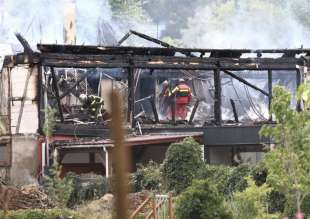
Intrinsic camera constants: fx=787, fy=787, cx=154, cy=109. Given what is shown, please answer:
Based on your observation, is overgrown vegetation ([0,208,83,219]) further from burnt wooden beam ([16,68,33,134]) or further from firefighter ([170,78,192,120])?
firefighter ([170,78,192,120])

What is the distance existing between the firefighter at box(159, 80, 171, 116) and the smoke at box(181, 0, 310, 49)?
25.6 metres

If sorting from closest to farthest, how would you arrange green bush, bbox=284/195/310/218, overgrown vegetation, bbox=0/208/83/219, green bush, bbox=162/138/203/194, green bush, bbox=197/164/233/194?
green bush, bbox=284/195/310/218, overgrown vegetation, bbox=0/208/83/219, green bush, bbox=197/164/233/194, green bush, bbox=162/138/203/194

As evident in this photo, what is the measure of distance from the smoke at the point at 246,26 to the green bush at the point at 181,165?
3662 centimetres

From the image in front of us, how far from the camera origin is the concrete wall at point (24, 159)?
25.1 m

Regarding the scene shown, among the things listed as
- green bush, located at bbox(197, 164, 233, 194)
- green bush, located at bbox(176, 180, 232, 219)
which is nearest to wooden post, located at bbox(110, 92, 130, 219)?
green bush, located at bbox(176, 180, 232, 219)

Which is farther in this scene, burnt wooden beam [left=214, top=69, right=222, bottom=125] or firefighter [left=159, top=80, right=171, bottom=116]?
firefighter [left=159, top=80, right=171, bottom=116]

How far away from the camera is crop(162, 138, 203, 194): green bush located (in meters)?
20.3

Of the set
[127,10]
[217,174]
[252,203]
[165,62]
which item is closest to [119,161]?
[252,203]

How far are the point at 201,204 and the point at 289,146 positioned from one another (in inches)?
122

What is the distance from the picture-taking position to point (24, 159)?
25.3 meters

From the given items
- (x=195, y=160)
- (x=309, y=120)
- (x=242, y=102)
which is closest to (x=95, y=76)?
(x=242, y=102)

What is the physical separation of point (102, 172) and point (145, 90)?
6744 mm

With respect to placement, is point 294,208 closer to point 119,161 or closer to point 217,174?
point 217,174

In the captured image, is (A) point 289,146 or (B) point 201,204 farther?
(B) point 201,204
